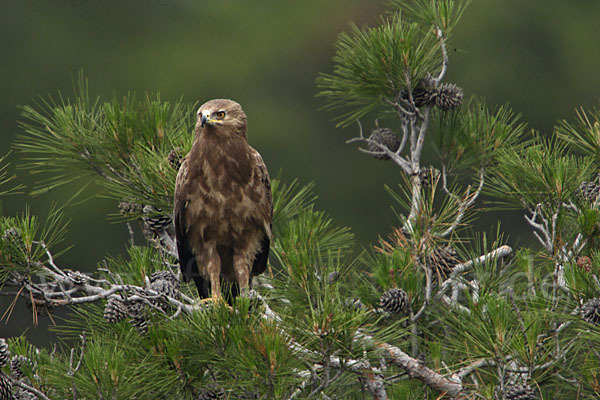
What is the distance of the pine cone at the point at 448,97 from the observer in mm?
3486

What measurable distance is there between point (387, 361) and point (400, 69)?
48.2 inches

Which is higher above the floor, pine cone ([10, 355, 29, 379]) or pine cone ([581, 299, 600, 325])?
pine cone ([581, 299, 600, 325])

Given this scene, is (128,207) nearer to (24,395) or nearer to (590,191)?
(24,395)

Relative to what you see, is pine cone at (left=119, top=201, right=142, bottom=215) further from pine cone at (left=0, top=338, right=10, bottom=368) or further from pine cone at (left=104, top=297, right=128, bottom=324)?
pine cone at (left=0, top=338, right=10, bottom=368)

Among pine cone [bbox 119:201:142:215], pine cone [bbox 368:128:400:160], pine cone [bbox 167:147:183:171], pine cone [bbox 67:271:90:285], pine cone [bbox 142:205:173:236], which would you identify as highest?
pine cone [bbox 368:128:400:160]

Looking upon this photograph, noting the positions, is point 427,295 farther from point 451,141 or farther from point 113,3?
point 113,3

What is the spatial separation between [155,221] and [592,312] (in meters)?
1.71

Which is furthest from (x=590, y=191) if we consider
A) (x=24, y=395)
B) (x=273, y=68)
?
(x=273, y=68)

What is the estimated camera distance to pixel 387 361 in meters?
2.75

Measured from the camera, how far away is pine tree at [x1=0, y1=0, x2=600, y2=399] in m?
2.36

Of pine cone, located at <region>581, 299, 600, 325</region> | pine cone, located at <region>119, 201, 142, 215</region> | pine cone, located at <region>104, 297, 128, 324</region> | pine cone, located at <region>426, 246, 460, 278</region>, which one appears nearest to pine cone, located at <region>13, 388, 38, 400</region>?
pine cone, located at <region>104, 297, 128, 324</region>

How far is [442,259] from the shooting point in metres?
2.96

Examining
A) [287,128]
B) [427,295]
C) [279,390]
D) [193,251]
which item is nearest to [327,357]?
[279,390]

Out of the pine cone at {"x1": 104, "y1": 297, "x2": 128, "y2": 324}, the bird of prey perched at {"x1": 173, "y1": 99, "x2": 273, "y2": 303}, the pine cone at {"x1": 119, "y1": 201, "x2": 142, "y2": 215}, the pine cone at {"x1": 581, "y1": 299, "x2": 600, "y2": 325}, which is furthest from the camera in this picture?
the bird of prey perched at {"x1": 173, "y1": 99, "x2": 273, "y2": 303}
